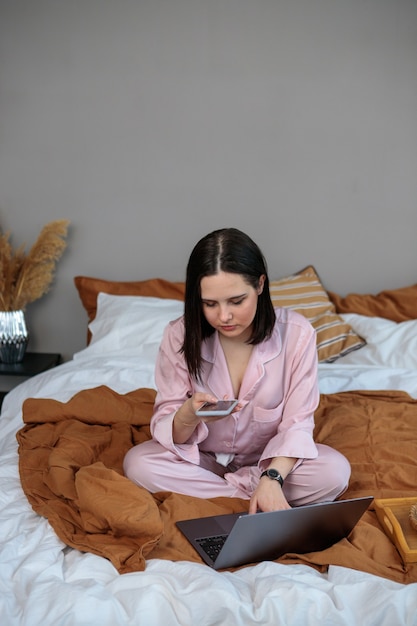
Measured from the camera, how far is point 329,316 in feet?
10.8

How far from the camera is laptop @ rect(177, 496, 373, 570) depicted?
165cm

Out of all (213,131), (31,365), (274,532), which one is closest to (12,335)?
(31,365)

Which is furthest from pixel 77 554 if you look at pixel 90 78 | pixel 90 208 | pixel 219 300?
pixel 90 78

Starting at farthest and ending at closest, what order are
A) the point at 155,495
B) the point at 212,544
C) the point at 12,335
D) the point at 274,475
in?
the point at 12,335, the point at 155,495, the point at 274,475, the point at 212,544

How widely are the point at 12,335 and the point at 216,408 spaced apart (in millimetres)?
1827

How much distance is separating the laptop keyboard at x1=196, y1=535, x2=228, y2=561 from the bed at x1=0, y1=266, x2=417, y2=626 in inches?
1.7

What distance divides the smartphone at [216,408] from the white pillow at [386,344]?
127 centimetres

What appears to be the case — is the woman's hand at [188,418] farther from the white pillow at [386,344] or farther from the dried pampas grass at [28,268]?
the dried pampas grass at [28,268]

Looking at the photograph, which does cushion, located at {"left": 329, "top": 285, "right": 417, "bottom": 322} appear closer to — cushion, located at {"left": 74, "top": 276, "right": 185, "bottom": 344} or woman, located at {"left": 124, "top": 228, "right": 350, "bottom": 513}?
cushion, located at {"left": 74, "top": 276, "right": 185, "bottom": 344}

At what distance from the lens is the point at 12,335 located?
351 cm

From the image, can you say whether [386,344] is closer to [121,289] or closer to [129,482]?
[121,289]

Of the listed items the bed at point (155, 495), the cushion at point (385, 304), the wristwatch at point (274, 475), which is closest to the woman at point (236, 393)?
the wristwatch at point (274, 475)

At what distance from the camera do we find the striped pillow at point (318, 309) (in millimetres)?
3162

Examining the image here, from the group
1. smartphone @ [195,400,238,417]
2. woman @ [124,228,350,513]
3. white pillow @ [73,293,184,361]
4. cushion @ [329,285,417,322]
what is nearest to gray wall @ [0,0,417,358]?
cushion @ [329,285,417,322]
